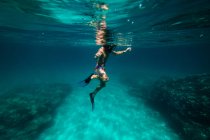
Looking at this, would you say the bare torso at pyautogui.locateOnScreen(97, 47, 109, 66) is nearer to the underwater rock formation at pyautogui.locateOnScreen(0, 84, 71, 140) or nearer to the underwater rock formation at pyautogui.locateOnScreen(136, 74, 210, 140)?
the underwater rock formation at pyautogui.locateOnScreen(0, 84, 71, 140)

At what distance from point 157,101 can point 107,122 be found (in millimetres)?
7927

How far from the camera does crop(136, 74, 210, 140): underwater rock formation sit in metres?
13.1

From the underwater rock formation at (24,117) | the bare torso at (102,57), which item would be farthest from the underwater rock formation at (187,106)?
the underwater rock formation at (24,117)

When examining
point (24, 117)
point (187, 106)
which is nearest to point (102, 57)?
point (24, 117)

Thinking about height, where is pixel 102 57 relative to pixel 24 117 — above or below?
above

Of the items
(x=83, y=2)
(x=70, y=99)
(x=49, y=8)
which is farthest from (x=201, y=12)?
(x=70, y=99)

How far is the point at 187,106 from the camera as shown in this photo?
15.1m

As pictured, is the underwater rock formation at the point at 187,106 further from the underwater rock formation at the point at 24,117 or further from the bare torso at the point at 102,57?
the underwater rock formation at the point at 24,117

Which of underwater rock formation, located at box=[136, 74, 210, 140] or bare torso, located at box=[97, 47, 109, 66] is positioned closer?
bare torso, located at box=[97, 47, 109, 66]

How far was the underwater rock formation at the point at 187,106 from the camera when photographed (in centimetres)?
1309

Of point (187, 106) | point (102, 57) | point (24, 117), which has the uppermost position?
point (102, 57)

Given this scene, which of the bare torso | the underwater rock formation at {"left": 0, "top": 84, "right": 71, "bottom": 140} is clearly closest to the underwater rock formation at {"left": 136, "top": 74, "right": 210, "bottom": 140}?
the bare torso

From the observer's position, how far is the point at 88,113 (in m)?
18.3

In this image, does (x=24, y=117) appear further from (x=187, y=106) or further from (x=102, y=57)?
(x=187, y=106)
